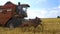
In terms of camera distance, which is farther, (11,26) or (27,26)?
(11,26)

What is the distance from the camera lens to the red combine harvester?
23703 mm

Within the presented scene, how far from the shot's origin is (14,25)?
2348 cm

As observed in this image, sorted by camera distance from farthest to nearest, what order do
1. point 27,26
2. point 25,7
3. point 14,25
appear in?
point 25,7 < point 14,25 < point 27,26

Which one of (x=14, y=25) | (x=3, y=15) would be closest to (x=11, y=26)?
(x=14, y=25)

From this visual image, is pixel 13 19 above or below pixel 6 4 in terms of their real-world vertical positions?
below

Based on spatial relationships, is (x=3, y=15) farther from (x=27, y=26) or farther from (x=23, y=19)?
(x=27, y=26)

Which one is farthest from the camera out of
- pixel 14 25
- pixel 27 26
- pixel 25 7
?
pixel 25 7

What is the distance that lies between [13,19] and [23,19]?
1355mm

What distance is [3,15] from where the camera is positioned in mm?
24500

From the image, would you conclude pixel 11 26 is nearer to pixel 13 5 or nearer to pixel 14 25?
pixel 14 25

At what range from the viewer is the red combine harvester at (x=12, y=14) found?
2370 cm

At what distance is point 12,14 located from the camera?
2412 cm

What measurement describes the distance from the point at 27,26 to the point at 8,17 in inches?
144

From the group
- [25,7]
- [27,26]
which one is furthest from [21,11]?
[27,26]
